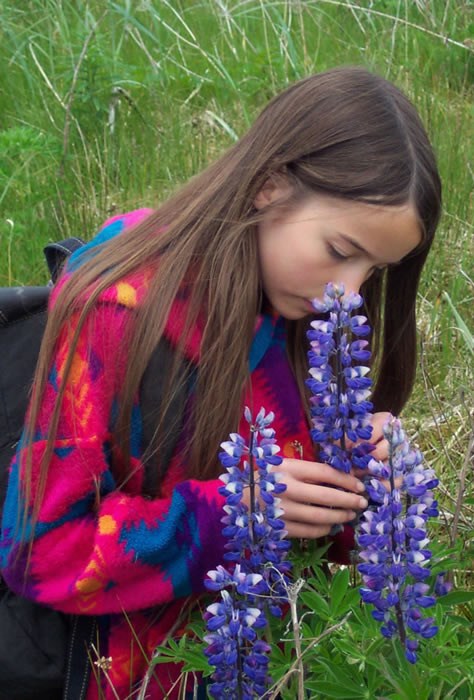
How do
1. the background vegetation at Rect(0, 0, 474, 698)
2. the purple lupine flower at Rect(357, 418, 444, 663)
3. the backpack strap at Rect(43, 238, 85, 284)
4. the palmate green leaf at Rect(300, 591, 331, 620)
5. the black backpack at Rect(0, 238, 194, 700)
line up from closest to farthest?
the purple lupine flower at Rect(357, 418, 444, 663) → the palmate green leaf at Rect(300, 591, 331, 620) → the black backpack at Rect(0, 238, 194, 700) → the backpack strap at Rect(43, 238, 85, 284) → the background vegetation at Rect(0, 0, 474, 698)

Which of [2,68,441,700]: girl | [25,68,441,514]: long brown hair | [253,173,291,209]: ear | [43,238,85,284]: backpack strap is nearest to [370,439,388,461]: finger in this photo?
[2,68,441,700]: girl

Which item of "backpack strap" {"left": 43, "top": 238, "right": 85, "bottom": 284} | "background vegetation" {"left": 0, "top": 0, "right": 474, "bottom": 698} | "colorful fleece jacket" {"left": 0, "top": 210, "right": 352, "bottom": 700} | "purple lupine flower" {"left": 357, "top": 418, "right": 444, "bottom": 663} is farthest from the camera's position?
"background vegetation" {"left": 0, "top": 0, "right": 474, "bottom": 698}

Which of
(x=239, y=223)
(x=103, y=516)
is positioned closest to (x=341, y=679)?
(x=103, y=516)

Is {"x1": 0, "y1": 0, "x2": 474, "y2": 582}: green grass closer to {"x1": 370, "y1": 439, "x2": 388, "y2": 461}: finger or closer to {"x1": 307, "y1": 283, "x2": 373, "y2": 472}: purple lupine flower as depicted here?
{"x1": 370, "y1": 439, "x2": 388, "y2": 461}: finger

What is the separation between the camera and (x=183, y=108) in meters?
3.97

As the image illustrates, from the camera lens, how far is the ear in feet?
5.65

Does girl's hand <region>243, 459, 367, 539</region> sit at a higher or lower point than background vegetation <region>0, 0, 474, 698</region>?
higher

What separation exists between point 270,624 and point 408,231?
0.65 meters

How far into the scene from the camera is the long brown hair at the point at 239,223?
1.66 m

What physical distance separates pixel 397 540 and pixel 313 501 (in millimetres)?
308

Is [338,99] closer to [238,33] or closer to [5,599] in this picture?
[5,599]

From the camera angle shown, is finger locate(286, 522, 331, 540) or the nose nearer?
finger locate(286, 522, 331, 540)

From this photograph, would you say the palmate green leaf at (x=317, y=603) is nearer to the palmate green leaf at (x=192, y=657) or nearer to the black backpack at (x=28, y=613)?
the palmate green leaf at (x=192, y=657)

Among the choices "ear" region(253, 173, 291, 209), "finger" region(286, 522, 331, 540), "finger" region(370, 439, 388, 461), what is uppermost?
"ear" region(253, 173, 291, 209)
